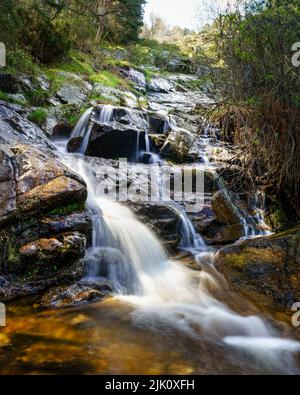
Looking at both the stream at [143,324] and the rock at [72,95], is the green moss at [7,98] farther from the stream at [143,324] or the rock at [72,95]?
the stream at [143,324]

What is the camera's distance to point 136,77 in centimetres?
1847

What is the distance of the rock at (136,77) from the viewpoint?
58.2 ft

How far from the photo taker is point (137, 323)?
391cm

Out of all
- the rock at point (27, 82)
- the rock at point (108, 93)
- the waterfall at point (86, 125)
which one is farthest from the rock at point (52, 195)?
the rock at point (108, 93)

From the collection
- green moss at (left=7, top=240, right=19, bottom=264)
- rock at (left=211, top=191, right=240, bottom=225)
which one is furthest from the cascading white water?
green moss at (left=7, top=240, right=19, bottom=264)

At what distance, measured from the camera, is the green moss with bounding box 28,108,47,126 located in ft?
29.1

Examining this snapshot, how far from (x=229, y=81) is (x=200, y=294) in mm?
3693

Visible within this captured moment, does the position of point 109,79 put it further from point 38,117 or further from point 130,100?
point 38,117

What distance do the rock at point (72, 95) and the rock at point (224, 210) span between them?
5.82m

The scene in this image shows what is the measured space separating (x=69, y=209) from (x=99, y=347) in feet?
7.79

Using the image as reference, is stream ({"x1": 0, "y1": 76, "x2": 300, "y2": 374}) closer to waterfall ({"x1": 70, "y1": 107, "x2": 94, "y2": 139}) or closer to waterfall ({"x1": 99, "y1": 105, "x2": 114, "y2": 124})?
waterfall ({"x1": 70, "y1": 107, "x2": 94, "y2": 139})

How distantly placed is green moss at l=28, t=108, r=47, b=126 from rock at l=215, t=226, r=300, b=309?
5.79m
